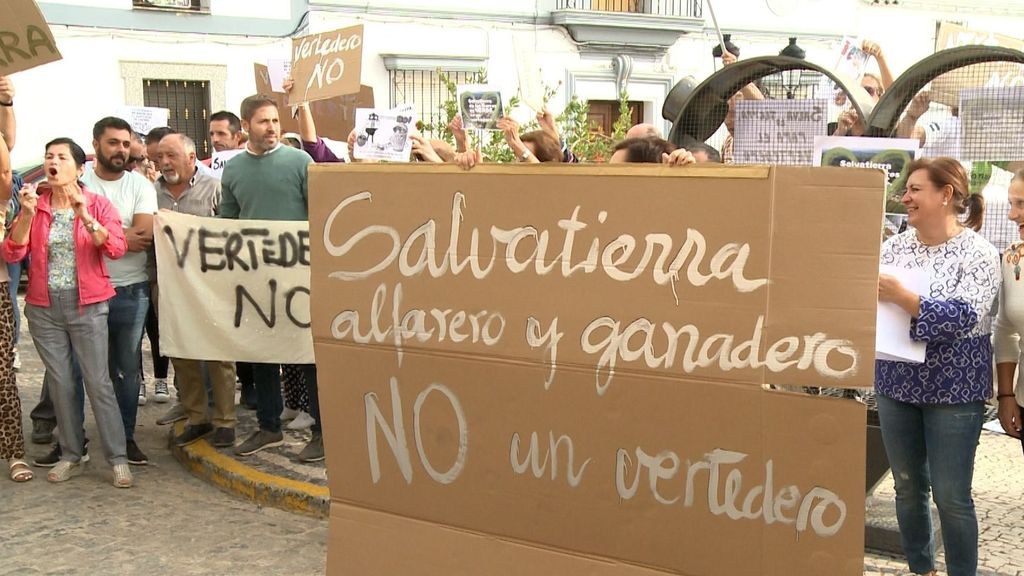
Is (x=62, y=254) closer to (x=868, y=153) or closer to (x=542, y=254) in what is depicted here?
A: (x=542, y=254)

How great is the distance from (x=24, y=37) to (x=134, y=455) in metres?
2.34

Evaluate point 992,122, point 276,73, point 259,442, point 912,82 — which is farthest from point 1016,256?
point 276,73

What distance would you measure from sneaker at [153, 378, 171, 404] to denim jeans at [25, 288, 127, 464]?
1869mm

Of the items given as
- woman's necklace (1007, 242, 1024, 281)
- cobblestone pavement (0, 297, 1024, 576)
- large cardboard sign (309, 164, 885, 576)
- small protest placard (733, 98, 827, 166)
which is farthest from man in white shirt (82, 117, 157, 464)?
woman's necklace (1007, 242, 1024, 281)

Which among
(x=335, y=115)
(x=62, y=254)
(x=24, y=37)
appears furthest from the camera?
(x=335, y=115)

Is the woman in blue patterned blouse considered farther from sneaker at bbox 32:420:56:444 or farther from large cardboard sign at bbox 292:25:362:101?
sneaker at bbox 32:420:56:444

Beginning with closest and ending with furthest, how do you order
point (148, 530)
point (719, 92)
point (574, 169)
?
point (574, 169)
point (148, 530)
point (719, 92)

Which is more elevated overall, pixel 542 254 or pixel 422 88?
pixel 422 88

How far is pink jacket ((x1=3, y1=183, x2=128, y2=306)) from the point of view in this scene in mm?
5348

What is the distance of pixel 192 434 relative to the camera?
20.3ft

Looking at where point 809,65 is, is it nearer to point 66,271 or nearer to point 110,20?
point 66,271

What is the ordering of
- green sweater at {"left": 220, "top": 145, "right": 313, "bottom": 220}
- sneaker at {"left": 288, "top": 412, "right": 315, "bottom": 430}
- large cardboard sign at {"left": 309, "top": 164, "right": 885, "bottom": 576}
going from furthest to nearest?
sneaker at {"left": 288, "top": 412, "right": 315, "bottom": 430}, green sweater at {"left": 220, "top": 145, "right": 313, "bottom": 220}, large cardboard sign at {"left": 309, "top": 164, "right": 885, "bottom": 576}

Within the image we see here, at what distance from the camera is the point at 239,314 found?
5742mm

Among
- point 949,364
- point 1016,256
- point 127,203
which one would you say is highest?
point 127,203
